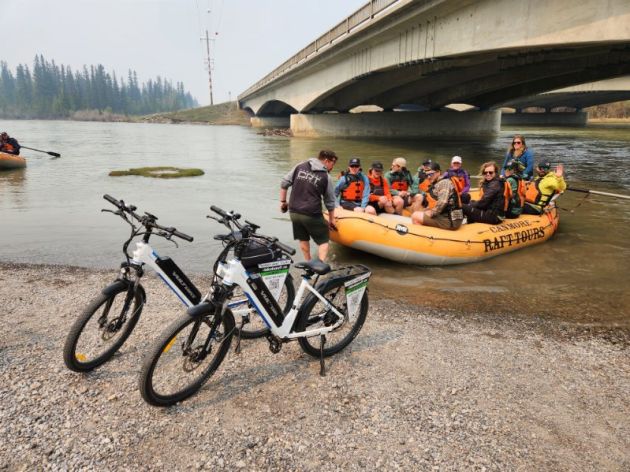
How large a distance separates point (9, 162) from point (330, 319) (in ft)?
70.8

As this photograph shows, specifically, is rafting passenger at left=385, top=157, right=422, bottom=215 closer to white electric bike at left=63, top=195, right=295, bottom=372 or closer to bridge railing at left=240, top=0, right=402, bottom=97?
white electric bike at left=63, top=195, right=295, bottom=372

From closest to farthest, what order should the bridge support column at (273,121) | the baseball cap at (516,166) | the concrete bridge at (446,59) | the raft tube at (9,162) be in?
1. the baseball cap at (516,166)
2. the concrete bridge at (446,59)
3. the raft tube at (9,162)
4. the bridge support column at (273,121)

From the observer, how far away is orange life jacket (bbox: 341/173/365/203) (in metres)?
8.55

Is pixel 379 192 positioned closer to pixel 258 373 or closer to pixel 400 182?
pixel 400 182

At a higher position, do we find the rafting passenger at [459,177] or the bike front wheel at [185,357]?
the rafting passenger at [459,177]

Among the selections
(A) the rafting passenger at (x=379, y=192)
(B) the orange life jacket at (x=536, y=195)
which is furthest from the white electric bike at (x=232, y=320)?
(B) the orange life jacket at (x=536, y=195)

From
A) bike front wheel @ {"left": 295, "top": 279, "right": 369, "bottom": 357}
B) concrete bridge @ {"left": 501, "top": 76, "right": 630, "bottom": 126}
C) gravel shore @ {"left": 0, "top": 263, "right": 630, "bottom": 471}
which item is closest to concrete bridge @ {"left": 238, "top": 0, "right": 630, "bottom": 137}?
concrete bridge @ {"left": 501, "top": 76, "right": 630, "bottom": 126}

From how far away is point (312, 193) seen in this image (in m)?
5.98

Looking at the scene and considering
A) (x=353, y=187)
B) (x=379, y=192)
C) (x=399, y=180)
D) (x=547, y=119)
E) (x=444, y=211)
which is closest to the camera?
(x=444, y=211)

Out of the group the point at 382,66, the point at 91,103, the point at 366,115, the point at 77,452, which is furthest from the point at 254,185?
the point at 91,103

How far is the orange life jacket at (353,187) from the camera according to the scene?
8.55 m

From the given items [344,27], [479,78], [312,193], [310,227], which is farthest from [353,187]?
[479,78]

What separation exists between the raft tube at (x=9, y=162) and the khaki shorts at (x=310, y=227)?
19.3 metres

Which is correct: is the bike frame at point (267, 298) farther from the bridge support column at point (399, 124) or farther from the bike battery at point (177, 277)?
the bridge support column at point (399, 124)
